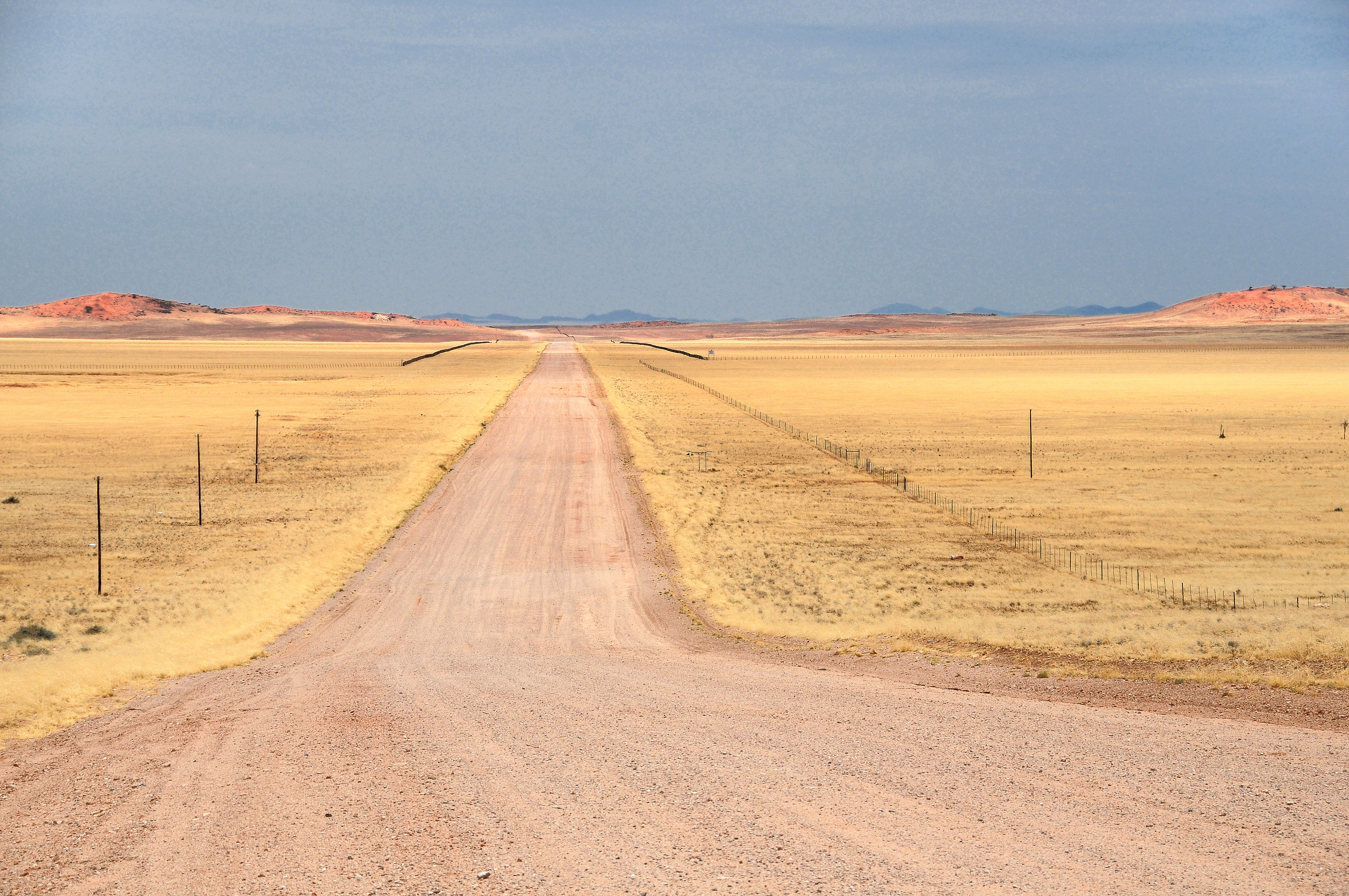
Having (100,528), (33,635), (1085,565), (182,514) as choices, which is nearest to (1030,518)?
(1085,565)

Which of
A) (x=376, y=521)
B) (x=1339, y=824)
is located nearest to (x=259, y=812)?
(x=1339, y=824)

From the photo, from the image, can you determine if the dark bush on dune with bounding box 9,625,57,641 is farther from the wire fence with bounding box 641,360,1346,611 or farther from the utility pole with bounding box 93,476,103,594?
the wire fence with bounding box 641,360,1346,611

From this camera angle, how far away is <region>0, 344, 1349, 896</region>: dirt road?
976 centimetres

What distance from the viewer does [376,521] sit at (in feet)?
106

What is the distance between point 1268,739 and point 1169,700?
1995mm

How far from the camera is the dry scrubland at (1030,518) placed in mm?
20422

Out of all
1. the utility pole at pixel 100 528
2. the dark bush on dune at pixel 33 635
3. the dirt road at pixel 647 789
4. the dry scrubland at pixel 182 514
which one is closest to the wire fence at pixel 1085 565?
the dirt road at pixel 647 789

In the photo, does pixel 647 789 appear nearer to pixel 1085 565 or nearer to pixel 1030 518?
pixel 1085 565

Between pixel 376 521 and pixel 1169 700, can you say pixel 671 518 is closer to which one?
pixel 376 521

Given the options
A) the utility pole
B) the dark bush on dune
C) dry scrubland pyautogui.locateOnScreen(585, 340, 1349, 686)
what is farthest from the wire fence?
the utility pole

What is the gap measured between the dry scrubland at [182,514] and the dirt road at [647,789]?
260 cm

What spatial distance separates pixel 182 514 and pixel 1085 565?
2732cm

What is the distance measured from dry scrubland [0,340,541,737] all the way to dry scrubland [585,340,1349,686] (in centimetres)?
951

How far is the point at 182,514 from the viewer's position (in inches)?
1353
